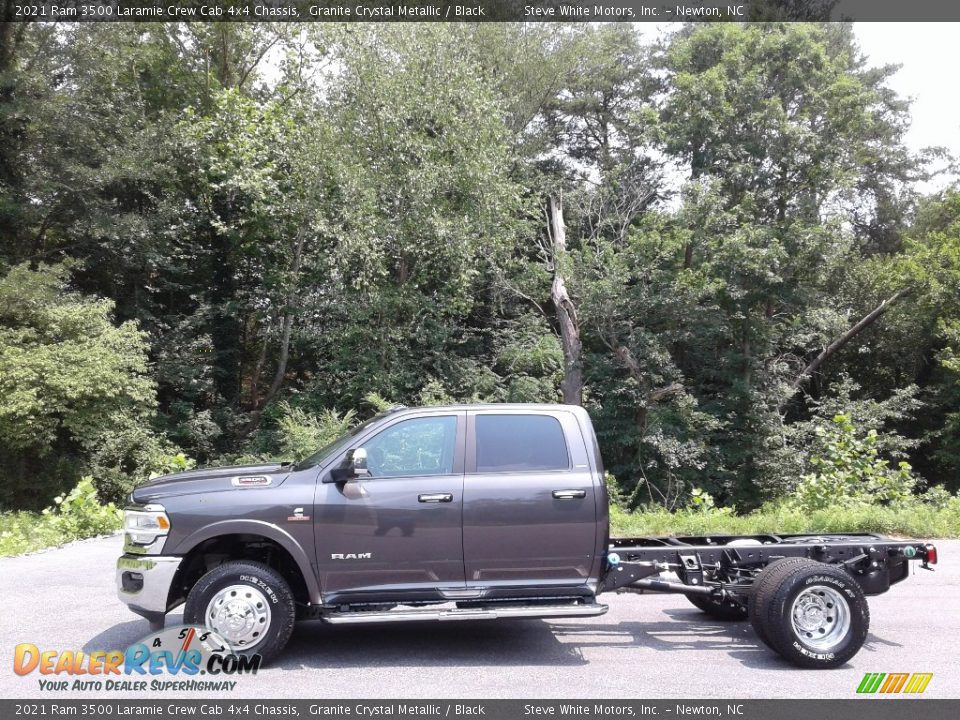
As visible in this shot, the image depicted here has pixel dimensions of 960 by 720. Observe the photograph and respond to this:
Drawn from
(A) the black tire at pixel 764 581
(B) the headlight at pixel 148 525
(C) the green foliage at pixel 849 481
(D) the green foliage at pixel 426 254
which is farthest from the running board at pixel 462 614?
(D) the green foliage at pixel 426 254

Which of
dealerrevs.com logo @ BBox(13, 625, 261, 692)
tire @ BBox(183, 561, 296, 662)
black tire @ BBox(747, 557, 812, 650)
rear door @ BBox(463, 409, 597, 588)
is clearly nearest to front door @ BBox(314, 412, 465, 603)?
rear door @ BBox(463, 409, 597, 588)

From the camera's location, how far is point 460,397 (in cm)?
2320

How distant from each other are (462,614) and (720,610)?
283 centimetres

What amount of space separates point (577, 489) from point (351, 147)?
54.8ft

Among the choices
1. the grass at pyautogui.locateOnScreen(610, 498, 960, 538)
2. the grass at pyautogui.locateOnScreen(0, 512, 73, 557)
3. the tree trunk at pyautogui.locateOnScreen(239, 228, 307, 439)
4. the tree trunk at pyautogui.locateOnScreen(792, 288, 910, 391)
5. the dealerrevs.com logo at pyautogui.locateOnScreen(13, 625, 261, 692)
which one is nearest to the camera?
the dealerrevs.com logo at pyautogui.locateOnScreen(13, 625, 261, 692)

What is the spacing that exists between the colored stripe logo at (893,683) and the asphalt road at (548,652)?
0.23 feet

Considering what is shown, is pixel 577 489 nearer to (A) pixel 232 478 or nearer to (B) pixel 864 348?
(A) pixel 232 478

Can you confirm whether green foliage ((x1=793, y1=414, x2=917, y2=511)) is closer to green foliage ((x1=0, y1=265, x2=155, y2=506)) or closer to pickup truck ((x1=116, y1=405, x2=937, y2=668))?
pickup truck ((x1=116, y1=405, x2=937, y2=668))

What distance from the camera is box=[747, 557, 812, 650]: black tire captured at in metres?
6.23

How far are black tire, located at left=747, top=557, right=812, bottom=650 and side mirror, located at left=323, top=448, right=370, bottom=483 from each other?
3176 millimetres

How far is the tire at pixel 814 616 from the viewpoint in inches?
239

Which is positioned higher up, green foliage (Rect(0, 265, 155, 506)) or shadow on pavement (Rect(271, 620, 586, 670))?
green foliage (Rect(0, 265, 155, 506))

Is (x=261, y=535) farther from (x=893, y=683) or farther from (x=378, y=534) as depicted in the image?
(x=893, y=683)

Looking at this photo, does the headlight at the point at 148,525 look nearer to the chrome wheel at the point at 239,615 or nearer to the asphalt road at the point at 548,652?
the chrome wheel at the point at 239,615
